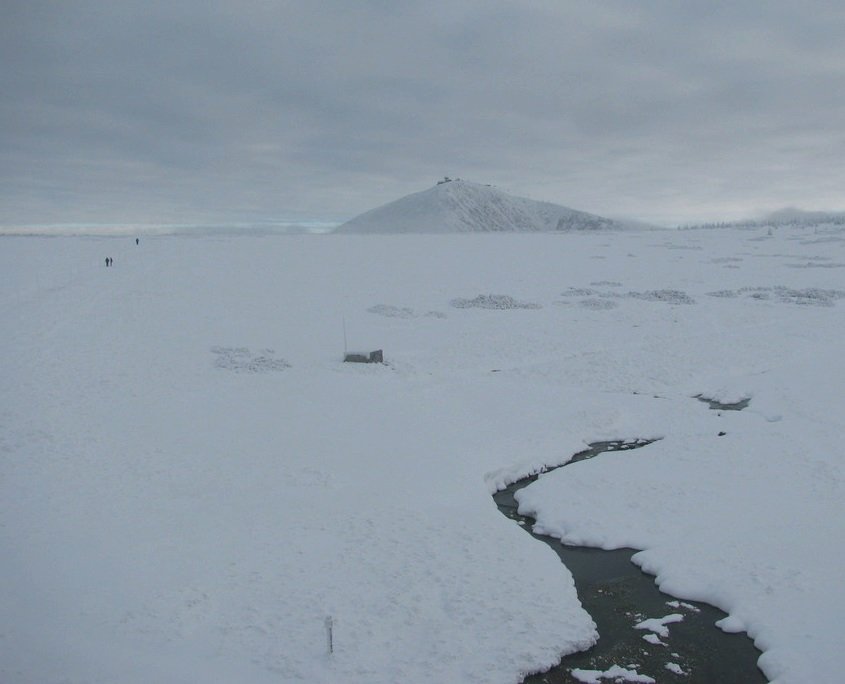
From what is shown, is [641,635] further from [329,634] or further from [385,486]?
[385,486]

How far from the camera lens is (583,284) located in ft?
150

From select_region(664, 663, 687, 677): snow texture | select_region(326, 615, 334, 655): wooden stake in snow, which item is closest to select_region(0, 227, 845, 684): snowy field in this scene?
select_region(326, 615, 334, 655): wooden stake in snow

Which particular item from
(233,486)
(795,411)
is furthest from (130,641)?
(795,411)

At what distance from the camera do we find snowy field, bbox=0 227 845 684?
942 centimetres

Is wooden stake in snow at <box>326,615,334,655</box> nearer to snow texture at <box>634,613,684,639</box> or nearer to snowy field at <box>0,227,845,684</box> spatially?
snowy field at <box>0,227,845,684</box>

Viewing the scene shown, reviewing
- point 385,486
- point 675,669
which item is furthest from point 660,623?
point 385,486

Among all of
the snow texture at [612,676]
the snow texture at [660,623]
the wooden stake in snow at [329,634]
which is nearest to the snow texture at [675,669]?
the snow texture at [612,676]

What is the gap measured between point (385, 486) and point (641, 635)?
6.15 metres

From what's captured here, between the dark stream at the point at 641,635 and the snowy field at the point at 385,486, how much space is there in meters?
0.26

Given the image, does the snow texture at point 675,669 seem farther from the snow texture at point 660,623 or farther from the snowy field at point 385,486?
the snowy field at point 385,486

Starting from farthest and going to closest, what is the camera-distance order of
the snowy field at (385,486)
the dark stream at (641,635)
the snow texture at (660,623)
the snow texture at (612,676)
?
1. the snow texture at (660,623)
2. the snowy field at (385,486)
3. the dark stream at (641,635)
4. the snow texture at (612,676)

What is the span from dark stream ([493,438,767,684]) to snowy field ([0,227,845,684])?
0.26 metres

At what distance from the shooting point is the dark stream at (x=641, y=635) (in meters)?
9.20

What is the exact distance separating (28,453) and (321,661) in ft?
32.5
